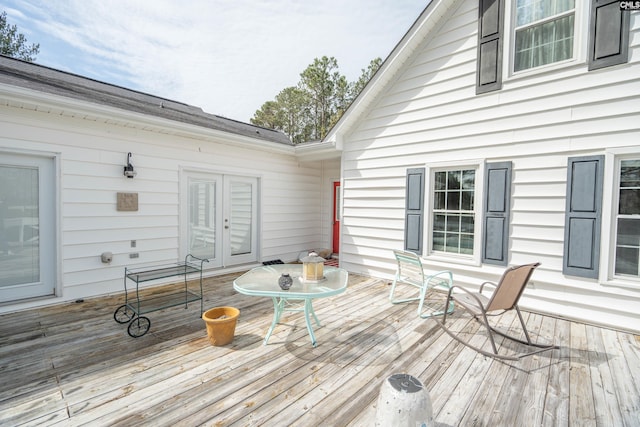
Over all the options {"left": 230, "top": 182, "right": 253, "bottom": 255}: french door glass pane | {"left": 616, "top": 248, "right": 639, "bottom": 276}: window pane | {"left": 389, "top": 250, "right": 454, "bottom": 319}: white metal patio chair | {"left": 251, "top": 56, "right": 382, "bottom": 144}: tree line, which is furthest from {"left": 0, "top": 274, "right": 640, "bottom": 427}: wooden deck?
{"left": 251, "top": 56, "right": 382, "bottom": 144}: tree line

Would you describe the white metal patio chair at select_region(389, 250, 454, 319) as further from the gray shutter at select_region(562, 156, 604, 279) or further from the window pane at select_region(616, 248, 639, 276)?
the window pane at select_region(616, 248, 639, 276)

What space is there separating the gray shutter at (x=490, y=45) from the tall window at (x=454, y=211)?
1293 millimetres

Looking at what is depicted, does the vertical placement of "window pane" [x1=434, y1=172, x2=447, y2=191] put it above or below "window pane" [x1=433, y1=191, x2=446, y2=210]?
above

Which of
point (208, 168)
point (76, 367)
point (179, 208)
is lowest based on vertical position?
point (76, 367)

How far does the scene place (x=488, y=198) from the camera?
13.9ft

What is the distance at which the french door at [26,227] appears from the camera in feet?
12.3

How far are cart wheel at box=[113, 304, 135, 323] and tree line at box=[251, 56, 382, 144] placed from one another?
1448cm

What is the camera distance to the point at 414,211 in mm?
5020

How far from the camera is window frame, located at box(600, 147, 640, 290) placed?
3.36m

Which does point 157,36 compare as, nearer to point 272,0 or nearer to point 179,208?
point 272,0

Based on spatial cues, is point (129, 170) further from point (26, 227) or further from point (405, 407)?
point (405, 407)

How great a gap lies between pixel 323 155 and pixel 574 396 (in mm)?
5489

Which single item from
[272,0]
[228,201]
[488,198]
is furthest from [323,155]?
[488,198]

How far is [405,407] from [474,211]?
142 inches
